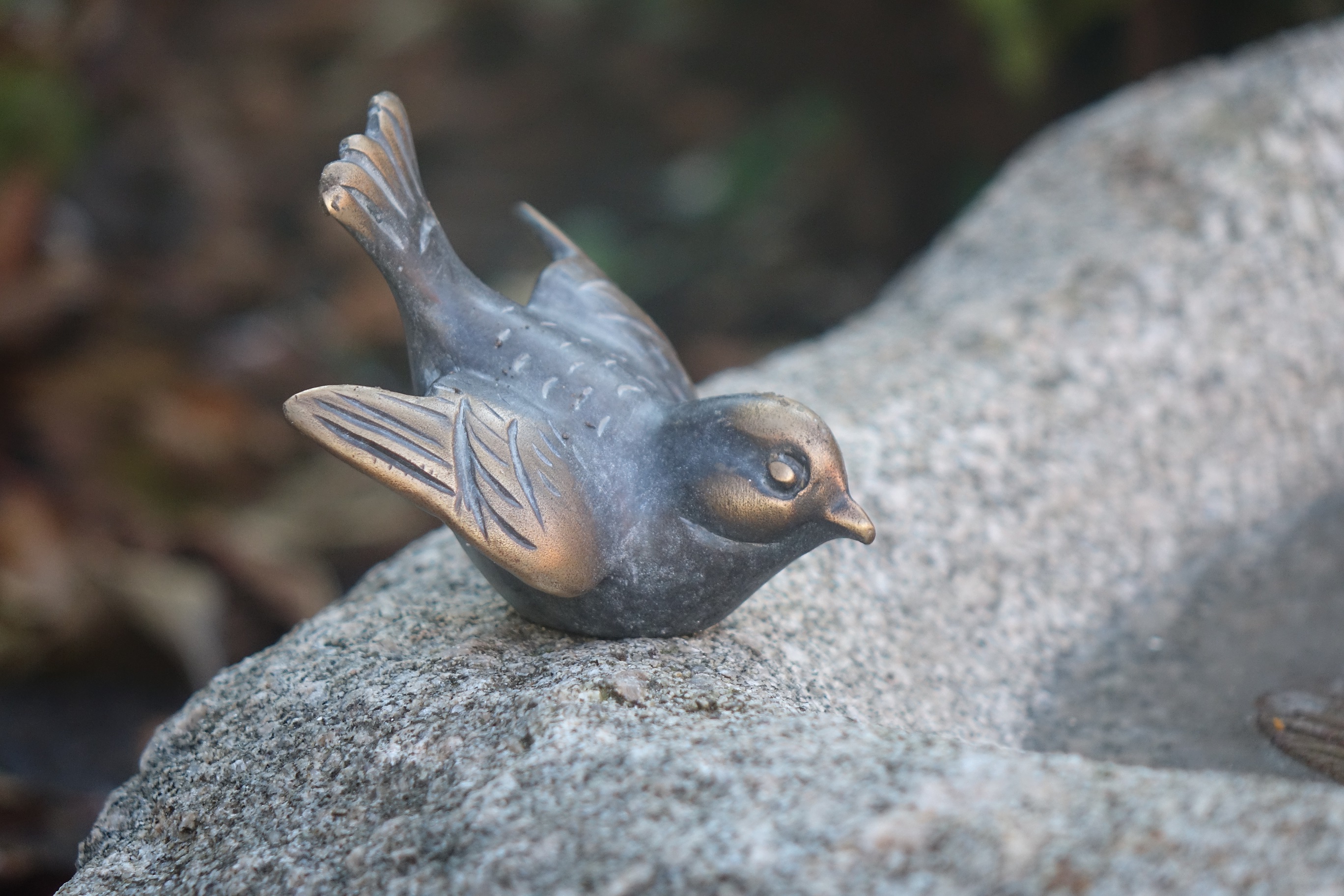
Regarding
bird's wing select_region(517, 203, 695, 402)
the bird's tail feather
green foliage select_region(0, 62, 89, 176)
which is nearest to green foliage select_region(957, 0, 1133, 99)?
bird's wing select_region(517, 203, 695, 402)

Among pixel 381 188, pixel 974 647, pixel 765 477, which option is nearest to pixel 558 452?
pixel 765 477

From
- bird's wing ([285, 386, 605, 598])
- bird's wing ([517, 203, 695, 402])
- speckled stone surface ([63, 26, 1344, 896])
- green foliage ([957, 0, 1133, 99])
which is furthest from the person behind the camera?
green foliage ([957, 0, 1133, 99])

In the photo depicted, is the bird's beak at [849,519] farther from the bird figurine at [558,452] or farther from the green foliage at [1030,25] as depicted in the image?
the green foliage at [1030,25]

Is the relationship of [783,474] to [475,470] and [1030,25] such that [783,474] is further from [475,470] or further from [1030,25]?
[1030,25]

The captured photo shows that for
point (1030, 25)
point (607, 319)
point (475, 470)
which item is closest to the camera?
point (475, 470)

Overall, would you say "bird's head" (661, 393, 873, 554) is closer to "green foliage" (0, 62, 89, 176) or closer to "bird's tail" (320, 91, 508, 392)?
"bird's tail" (320, 91, 508, 392)

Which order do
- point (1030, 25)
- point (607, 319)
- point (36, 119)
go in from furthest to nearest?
point (36, 119), point (1030, 25), point (607, 319)
